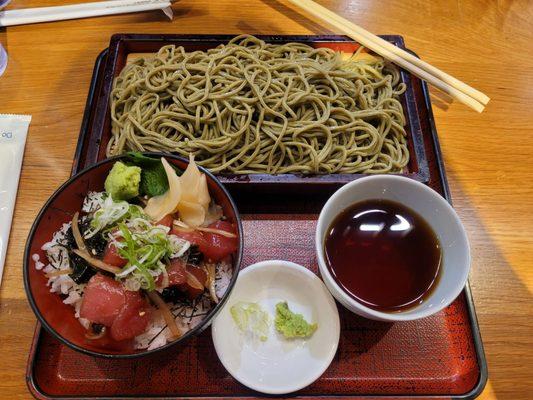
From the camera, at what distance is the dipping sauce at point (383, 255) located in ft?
4.37

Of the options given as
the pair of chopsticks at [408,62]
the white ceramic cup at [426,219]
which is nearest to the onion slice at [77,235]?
the white ceramic cup at [426,219]

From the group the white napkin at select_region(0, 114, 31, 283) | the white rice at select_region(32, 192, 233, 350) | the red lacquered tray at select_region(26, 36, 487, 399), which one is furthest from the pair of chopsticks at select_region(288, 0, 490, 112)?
the white napkin at select_region(0, 114, 31, 283)

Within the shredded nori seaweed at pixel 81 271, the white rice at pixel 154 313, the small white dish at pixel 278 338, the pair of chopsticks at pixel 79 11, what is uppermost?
the pair of chopsticks at pixel 79 11

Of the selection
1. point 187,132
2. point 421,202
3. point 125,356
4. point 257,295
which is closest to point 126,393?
point 125,356

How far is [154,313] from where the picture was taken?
1.25m

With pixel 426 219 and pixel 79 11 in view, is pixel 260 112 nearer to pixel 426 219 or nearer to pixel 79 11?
pixel 426 219

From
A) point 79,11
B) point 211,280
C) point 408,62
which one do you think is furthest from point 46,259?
point 408,62

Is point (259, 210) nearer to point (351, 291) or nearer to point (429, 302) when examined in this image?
point (351, 291)

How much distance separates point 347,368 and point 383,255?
389 mm

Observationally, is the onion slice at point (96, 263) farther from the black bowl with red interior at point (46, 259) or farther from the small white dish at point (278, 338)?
the small white dish at point (278, 338)

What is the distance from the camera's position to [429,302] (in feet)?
4.21

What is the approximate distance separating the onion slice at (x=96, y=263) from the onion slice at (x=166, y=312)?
12cm

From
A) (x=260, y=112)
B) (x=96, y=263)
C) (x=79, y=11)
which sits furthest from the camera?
(x=79, y=11)

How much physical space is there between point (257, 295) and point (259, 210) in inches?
14.0
